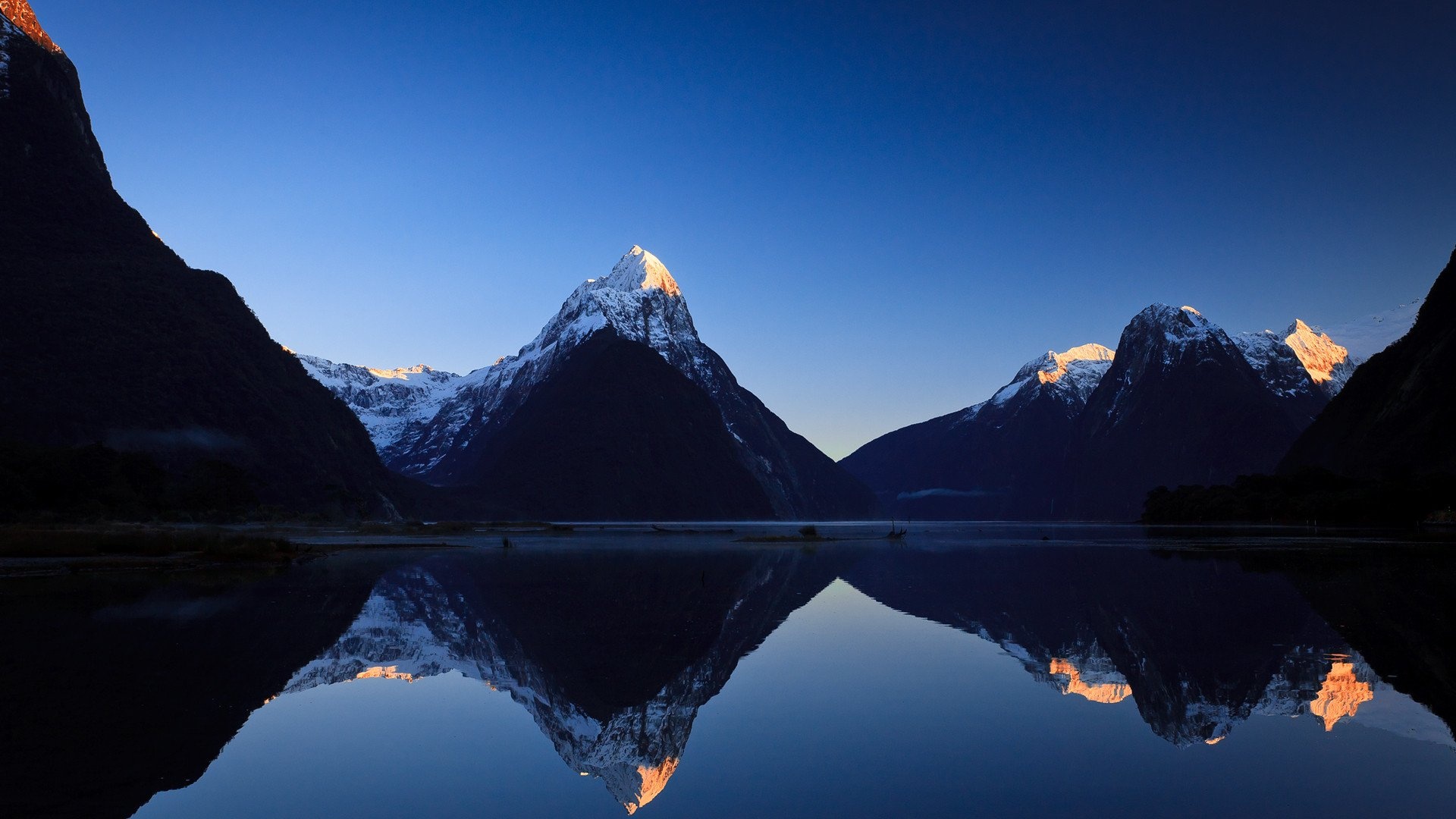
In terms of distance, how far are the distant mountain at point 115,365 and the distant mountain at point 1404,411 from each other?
6419 inches

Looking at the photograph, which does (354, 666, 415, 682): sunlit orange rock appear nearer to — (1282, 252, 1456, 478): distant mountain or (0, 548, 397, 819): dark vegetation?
(0, 548, 397, 819): dark vegetation

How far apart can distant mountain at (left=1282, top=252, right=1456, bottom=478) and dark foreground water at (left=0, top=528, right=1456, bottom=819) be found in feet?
396

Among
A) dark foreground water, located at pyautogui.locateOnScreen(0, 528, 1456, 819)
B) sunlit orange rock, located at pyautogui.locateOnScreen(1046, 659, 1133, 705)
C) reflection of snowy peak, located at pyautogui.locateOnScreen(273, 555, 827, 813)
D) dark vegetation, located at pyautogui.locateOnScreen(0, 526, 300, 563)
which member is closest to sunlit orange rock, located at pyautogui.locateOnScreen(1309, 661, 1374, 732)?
dark foreground water, located at pyautogui.locateOnScreen(0, 528, 1456, 819)

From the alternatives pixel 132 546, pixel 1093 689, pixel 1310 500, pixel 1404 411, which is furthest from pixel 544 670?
pixel 1404 411

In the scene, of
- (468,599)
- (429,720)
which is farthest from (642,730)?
(468,599)

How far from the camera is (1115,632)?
1061 inches

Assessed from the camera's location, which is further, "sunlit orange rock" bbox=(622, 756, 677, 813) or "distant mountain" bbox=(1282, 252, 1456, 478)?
"distant mountain" bbox=(1282, 252, 1456, 478)

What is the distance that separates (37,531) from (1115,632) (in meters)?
68.8

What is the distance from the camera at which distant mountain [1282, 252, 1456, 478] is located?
438ft

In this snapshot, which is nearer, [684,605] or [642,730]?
[642,730]

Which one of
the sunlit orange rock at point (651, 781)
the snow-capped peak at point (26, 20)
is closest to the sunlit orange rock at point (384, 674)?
the sunlit orange rock at point (651, 781)

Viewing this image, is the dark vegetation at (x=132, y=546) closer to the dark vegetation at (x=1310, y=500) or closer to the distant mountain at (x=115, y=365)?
the distant mountain at (x=115, y=365)

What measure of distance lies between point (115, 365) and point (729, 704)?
481ft

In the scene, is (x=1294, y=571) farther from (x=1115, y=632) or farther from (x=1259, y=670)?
(x=1259, y=670)
